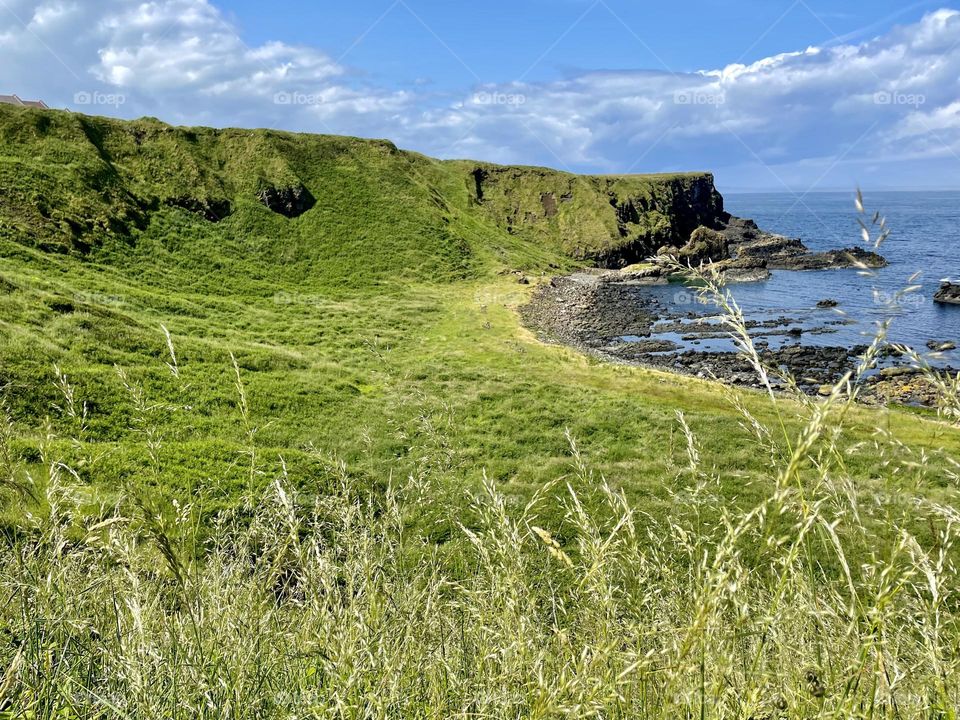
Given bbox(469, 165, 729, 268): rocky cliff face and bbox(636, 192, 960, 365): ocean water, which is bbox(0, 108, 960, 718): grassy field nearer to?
bbox(469, 165, 729, 268): rocky cliff face

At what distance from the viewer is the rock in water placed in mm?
64394

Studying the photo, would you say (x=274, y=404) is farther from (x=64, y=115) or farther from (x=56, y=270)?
(x=64, y=115)

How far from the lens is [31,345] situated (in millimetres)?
18219

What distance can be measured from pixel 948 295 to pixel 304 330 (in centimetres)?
6867

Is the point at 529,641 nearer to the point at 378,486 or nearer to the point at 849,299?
the point at 378,486

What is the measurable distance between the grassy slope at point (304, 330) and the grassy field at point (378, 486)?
228mm

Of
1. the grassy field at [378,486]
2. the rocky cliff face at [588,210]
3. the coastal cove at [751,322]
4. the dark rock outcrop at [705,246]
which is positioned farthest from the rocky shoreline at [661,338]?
the dark rock outcrop at [705,246]

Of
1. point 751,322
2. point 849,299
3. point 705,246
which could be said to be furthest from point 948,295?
point 705,246

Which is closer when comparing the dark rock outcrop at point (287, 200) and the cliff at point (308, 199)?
the cliff at point (308, 199)

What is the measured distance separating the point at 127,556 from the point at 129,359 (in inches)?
872

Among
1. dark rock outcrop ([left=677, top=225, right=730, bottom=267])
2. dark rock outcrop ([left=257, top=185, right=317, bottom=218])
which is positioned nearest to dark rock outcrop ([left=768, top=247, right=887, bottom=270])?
dark rock outcrop ([left=677, top=225, right=730, bottom=267])

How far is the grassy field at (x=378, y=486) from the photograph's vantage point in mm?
2486

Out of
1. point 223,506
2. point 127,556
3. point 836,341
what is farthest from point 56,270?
point 836,341

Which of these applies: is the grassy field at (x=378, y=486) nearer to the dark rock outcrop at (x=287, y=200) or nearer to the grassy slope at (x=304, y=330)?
the grassy slope at (x=304, y=330)
